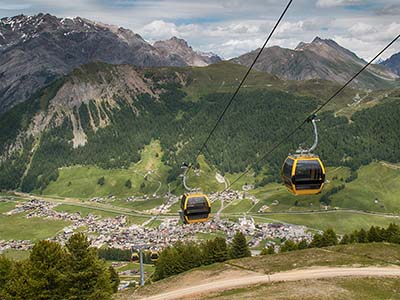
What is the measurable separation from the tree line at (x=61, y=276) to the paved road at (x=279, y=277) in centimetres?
1146

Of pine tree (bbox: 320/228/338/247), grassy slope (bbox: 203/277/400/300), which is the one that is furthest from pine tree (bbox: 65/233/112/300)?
pine tree (bbox: 320/228/338/247)

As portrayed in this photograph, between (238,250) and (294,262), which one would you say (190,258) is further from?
(294,262)

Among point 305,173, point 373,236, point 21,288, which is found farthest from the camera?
point 373,236

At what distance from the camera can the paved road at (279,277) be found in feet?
186

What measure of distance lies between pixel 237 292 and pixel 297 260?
1906 centimetres

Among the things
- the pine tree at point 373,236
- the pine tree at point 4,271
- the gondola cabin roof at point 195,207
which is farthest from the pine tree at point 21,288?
the pine tree at point 373,236

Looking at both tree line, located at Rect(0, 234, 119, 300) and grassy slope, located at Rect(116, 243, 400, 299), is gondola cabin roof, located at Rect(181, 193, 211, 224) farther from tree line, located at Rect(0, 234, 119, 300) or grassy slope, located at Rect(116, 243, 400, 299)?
tree line, located at Rect(0, 234, 119, 300)

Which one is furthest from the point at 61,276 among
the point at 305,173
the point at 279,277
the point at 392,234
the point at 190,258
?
the point at 392,234

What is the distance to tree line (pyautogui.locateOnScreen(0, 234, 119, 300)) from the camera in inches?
1842

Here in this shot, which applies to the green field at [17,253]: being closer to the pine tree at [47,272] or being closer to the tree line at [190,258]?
the tree line at [190,258]

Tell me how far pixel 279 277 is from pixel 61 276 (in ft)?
100

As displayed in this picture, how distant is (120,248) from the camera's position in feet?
623

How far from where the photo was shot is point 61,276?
1837 inches

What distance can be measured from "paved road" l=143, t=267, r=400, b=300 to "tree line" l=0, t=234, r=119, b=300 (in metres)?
11.5
